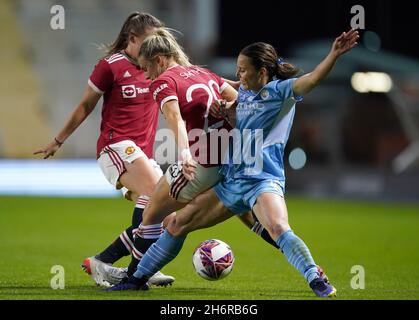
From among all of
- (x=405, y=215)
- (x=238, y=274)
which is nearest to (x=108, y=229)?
(x=238, y=274)

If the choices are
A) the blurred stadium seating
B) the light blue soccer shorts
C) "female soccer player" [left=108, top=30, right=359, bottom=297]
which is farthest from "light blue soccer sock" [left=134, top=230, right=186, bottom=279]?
the blurred stadium seating

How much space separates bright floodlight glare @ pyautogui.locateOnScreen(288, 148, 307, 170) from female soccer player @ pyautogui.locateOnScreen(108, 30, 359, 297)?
18.8m

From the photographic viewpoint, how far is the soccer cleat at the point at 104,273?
6867 millimetres

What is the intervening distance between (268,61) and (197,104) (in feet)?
2.03

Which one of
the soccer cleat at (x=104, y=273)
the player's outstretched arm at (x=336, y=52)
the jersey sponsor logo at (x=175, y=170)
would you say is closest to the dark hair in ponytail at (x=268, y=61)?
the player's outstretched arm at (x=336, y=52)

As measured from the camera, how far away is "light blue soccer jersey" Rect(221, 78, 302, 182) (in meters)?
6.00

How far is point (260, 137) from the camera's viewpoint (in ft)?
20.0

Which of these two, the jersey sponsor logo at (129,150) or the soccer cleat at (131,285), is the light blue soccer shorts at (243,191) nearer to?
the soccer cleat at (131,285)

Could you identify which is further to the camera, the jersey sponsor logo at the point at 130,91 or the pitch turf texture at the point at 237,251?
the jersey sponsor logo at the point at 130,91

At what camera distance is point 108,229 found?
12.7 meters

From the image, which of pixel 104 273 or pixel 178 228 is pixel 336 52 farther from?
pixel 104 273

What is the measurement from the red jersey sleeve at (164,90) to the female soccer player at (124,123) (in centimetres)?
102

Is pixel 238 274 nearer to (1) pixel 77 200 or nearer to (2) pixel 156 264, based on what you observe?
(2) pixel 156 264

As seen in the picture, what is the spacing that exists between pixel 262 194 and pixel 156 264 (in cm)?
99
